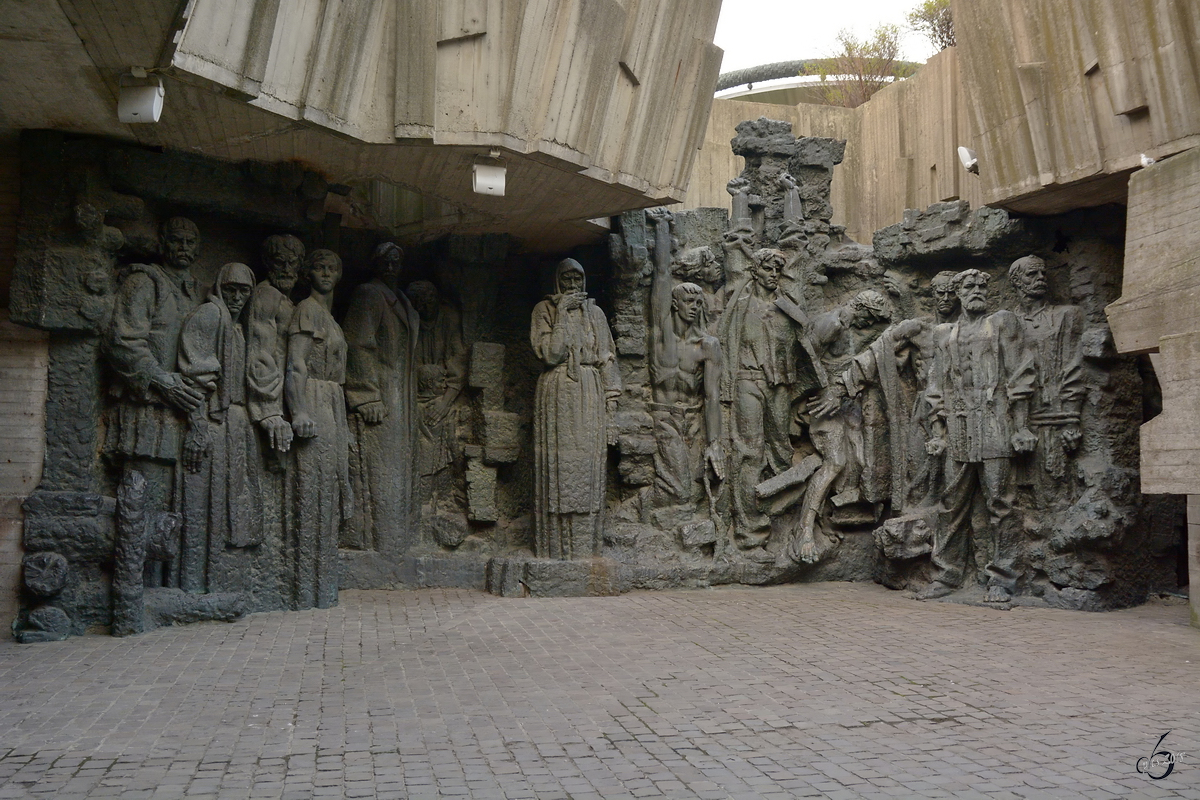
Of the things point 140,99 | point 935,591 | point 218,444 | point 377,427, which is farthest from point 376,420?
point 935,591

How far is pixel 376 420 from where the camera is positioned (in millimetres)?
9531

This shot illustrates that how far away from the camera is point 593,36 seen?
809cm

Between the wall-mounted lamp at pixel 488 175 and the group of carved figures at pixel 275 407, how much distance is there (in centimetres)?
184

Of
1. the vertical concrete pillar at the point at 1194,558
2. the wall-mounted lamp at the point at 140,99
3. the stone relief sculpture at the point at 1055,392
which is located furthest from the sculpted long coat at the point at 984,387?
the wall-mounted lamp at the point at 140,99

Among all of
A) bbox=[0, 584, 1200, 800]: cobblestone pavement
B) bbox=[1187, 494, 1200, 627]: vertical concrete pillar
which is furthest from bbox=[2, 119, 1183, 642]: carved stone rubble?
bbox=[0, 584, 1200, 800]: cobblestone pavement

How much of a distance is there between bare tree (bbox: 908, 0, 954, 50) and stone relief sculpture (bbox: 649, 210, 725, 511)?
350 inches

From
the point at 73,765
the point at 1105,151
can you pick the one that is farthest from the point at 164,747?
the point at 1105,151

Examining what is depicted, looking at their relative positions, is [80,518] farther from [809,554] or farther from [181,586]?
[809,554]

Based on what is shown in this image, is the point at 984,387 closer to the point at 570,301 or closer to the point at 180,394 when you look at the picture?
the point at 570,301

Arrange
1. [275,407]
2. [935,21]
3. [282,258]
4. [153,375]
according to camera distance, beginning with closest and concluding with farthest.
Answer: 1. [153,375]
2. [275,407]
3. [282,258]
4. [935,21]

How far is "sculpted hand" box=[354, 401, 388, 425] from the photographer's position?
9516 mm

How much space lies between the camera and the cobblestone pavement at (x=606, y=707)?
442 centimetres

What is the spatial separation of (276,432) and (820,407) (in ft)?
17.8

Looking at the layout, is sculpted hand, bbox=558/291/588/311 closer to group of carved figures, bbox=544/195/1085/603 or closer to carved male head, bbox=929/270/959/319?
group of carved figures, bbox=544/195/1085/603
